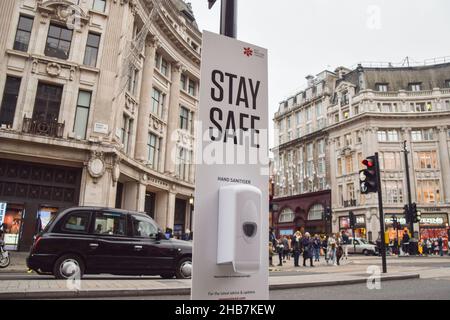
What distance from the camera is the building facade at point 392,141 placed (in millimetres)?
43312

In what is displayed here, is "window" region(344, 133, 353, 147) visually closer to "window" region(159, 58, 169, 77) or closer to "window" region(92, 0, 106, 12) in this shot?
"window" region(159, 58, 169, 77)

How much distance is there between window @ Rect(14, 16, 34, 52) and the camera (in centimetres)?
1853

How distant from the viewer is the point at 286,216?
58.0 meters

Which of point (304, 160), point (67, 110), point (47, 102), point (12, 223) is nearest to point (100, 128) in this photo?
point (67, 110)

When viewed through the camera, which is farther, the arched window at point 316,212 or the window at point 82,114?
the arched window at point 316,212

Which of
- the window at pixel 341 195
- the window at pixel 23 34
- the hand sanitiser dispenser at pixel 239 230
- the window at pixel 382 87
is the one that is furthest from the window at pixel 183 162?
the window at pixel 382 87

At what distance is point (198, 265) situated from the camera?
1.69 meters

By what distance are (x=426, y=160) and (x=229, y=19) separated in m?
50.1

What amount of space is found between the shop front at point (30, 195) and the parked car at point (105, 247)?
796cm

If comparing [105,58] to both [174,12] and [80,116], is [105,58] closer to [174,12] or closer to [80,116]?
[80,116]

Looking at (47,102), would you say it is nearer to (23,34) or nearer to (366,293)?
(23,34)

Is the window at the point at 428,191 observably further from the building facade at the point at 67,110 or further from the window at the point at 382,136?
the building facade at the point at 67,110

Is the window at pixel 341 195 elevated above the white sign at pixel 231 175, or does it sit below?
above
